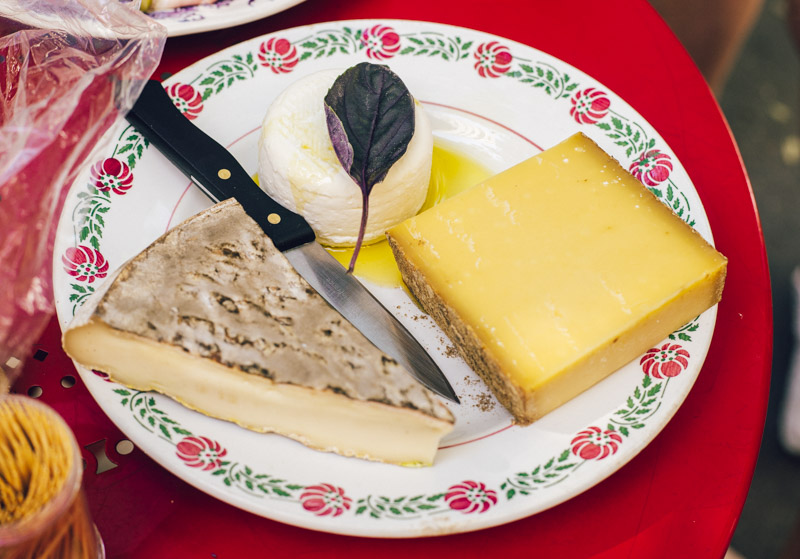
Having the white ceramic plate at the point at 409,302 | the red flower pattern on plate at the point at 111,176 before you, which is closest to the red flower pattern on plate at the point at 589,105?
the white ceramic plate at the point at 409,302

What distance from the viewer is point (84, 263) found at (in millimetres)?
1228

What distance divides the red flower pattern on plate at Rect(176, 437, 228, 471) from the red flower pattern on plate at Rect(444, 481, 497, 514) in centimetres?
32

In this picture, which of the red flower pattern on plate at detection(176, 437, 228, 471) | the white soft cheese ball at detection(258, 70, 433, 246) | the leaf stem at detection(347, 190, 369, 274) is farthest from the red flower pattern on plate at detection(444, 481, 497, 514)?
the white soft cheese ball at detection(258, 70, 433, 246)

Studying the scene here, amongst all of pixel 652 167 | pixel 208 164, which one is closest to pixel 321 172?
pixel 208 164

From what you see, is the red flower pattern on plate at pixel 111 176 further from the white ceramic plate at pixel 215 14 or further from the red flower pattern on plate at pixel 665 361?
the red flower pattern on plate at pixel 665 361

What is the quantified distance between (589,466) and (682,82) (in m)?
0.94

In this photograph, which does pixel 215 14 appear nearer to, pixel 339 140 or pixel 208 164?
pixel 208 164

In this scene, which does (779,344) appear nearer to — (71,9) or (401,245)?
(401,245)

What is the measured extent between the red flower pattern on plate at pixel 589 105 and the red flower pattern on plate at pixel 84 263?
3.03 ft

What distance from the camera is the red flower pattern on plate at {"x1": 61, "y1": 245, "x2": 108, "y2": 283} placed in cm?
121

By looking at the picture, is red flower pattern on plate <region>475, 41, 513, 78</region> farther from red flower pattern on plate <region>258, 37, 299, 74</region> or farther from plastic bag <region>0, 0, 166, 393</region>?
plastic bag <region>0, 0, 166, 393</region>

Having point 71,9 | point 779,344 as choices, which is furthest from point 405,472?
point 779,344

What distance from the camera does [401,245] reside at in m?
1.26

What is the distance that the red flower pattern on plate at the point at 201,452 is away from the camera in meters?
1.01
